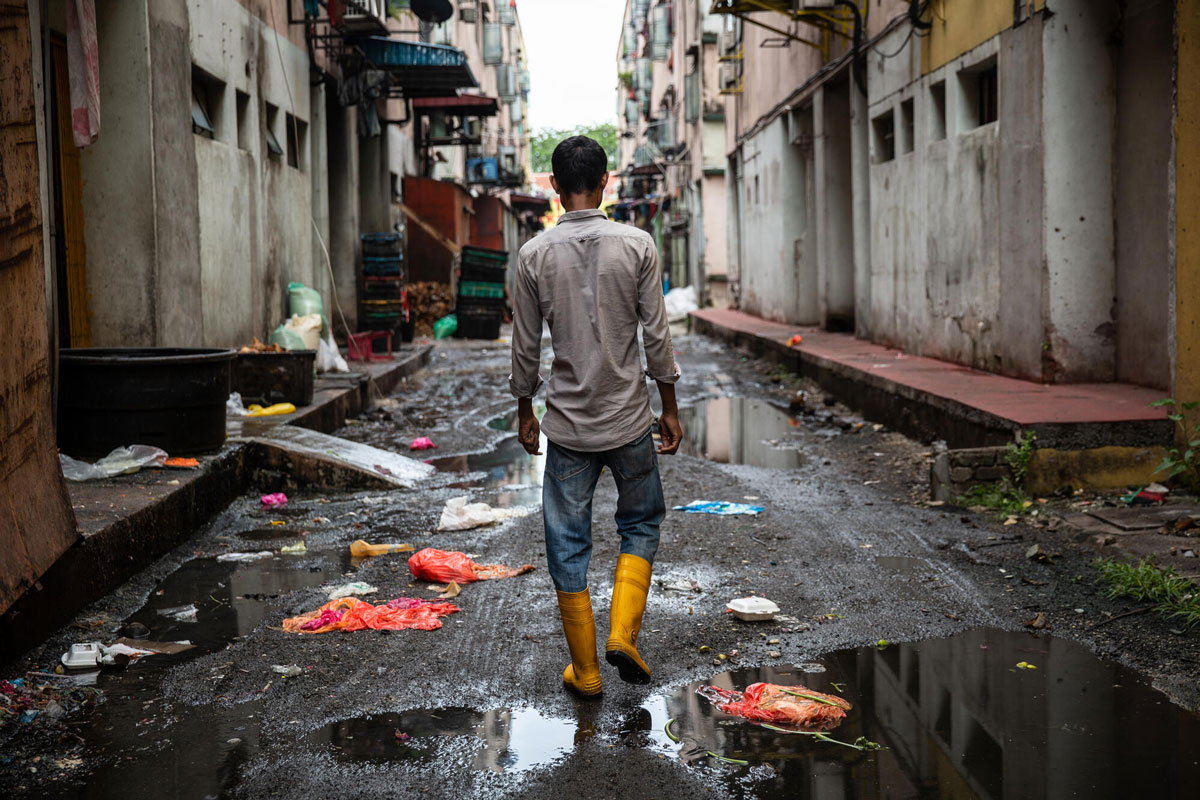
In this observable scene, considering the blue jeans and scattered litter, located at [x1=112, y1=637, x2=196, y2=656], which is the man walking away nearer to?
the blue jeans

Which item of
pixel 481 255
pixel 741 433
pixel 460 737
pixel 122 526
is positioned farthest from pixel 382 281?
pixel 460 737

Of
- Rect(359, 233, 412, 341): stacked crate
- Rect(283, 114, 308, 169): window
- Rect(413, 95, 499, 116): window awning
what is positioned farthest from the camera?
Rect(413, 95, 499, 116): window awning

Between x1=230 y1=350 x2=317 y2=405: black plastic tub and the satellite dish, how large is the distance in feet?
33.2

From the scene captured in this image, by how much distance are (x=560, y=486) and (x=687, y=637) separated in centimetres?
89

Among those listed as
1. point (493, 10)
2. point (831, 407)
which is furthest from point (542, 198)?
point (831, 407)

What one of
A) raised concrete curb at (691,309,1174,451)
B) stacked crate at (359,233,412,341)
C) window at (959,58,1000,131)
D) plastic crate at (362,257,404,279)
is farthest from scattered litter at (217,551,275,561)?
plastic crate at (362,257,404,279)

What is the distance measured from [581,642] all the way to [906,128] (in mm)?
11088

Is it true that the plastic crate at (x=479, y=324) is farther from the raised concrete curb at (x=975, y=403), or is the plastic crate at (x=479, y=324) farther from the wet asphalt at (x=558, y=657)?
the wet asphalt at (x=558, y=657)

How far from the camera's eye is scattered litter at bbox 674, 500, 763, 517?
21.8 feet

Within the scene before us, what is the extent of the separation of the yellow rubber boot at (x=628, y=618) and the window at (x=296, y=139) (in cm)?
1175

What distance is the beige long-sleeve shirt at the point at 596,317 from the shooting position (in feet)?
12.0

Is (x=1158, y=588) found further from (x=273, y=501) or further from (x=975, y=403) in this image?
(x=273, y=501)

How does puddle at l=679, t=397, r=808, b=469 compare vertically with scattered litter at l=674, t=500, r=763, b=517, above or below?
above

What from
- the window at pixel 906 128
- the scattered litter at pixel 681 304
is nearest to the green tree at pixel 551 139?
the scattered litter at pixel 681 304
